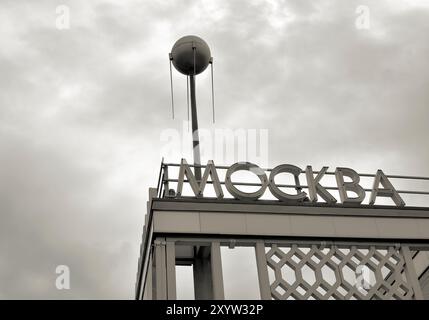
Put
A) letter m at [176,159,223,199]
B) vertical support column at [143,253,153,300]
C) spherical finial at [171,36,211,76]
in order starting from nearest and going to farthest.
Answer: vertical support column at [143,253,153,300]
letter m at [176,159,223,199]
spherical finial at [171,36,211,76]

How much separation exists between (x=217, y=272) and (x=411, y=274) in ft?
14.3

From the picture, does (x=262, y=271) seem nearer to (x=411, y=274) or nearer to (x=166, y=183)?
(x=166, y=183)

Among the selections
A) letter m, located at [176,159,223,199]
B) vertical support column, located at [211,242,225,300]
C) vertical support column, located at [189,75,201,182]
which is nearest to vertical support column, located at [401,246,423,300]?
vertical support column, located at [211,242,225,300]

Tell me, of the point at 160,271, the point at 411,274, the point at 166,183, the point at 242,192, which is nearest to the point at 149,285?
the point at 160,271

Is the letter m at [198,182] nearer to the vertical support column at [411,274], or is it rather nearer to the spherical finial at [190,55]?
the vertical support column at [411,274]

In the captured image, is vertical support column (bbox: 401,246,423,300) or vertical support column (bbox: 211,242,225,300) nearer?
vertical support column (bbox: 211,242,225,300)

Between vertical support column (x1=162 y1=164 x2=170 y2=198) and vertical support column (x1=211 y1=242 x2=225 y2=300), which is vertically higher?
vertical support column (x1=162 y1=164 x2=170 y2=198)

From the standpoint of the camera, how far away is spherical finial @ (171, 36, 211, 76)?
17.4m

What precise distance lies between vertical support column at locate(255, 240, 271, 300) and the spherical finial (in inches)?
268

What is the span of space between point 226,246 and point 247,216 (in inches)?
32.0

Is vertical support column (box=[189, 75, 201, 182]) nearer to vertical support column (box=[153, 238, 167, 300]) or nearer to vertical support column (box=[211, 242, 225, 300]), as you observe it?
vertical support column (box=[211, 242, 225, 300])

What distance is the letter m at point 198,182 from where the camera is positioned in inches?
519
